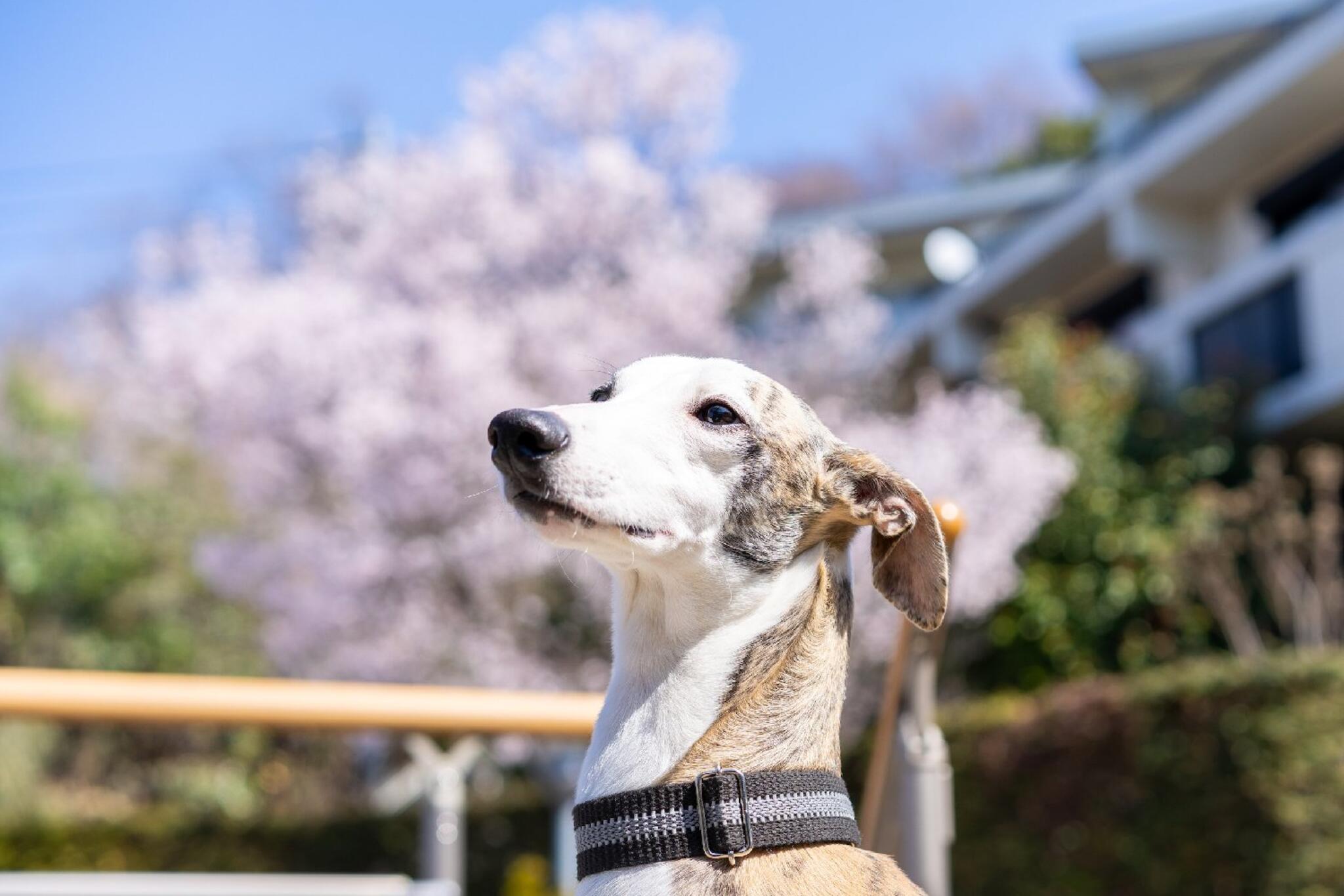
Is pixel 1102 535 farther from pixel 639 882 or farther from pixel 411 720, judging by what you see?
pixel 639 882

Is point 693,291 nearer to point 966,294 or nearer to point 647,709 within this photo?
point 966,294

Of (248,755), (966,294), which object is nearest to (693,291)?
(966,294)

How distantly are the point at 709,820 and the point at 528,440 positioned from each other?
1.64 ft

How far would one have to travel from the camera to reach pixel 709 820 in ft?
5.08

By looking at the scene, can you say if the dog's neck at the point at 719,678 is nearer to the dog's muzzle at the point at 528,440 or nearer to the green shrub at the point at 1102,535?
the dog's muzzle at the point at 528,440

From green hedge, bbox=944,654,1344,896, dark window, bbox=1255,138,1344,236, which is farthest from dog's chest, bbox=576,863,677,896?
dark window, bbox=1255,138,1344,236

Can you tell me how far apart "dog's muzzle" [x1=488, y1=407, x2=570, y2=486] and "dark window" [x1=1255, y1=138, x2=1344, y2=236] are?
1399 centimetres

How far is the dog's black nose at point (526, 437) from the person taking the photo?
165 centimetres

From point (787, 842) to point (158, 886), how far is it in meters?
1.67

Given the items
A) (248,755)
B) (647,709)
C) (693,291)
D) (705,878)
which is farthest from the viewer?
(248,755)

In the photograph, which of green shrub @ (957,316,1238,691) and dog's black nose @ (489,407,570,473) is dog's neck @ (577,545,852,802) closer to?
dog's black nose @ (489,407,570,473)

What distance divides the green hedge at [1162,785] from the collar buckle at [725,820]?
5.68 meters

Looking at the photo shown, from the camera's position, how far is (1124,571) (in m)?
11.8

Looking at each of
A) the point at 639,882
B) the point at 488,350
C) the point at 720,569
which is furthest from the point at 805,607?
the point at 488,350
